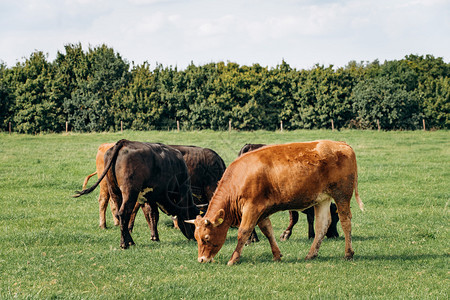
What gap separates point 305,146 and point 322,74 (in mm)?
50693

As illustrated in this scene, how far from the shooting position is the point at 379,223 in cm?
1295

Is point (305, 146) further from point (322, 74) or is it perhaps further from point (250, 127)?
point (322, 74)

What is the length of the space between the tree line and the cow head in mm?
45249

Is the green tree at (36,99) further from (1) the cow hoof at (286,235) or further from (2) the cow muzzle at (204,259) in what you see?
(2) the cow muzzle at (204,259)

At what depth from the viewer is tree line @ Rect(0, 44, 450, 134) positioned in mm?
52875

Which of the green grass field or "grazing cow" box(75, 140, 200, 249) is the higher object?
"grazing cow" box(75, 140, 200, 249)

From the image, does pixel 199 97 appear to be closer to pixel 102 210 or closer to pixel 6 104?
pixel 6 104

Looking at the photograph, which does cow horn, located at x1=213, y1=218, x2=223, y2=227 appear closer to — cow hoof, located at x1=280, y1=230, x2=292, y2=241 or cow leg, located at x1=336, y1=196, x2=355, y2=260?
cow leg, located at x1=336, y1=196, x2=355, y2=260

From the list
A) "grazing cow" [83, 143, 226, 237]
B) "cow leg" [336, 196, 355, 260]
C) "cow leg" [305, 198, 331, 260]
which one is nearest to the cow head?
"cow leg" [305, 198, 331, 260]

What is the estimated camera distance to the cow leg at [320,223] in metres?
8.92

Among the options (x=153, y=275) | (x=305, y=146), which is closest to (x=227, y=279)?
(x=153, y=275)

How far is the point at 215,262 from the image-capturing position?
8.49 metres

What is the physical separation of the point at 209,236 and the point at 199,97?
47951 mm

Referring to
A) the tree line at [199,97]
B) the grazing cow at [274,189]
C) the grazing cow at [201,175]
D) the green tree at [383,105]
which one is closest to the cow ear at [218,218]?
the grazing cow at [274,189]
